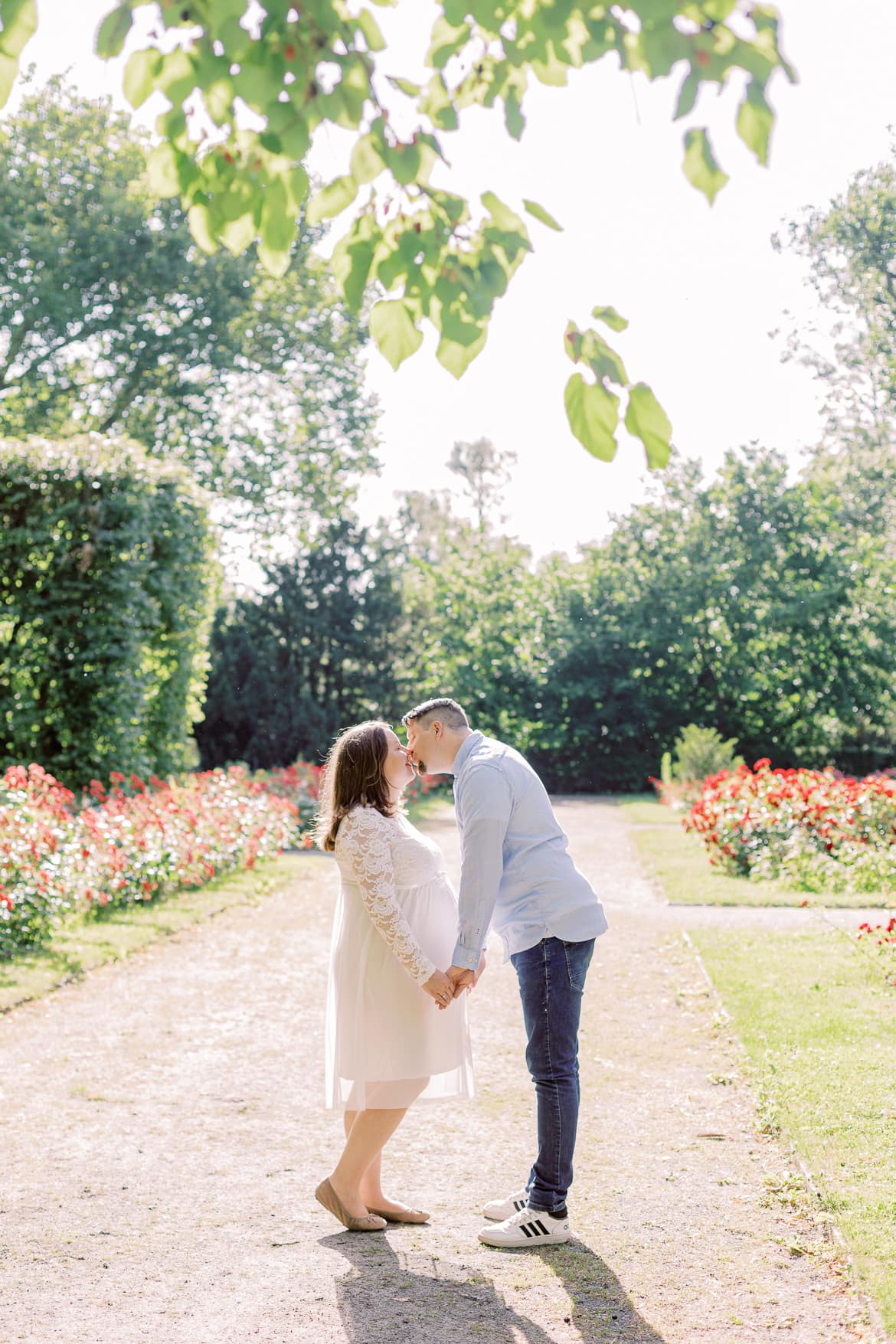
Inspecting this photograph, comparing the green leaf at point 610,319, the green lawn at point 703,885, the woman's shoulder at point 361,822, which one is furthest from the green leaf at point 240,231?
the green lawn at point 703,885

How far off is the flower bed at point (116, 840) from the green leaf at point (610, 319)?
6.78 metres

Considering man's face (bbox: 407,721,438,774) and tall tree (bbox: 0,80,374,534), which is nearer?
man's face (bbox: 407,721,438,774)

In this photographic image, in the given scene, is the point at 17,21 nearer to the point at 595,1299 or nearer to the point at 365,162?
the point at 365,162

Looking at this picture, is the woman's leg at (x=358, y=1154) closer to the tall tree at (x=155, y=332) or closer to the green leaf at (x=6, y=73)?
the green leaf at (x=6, y=73)

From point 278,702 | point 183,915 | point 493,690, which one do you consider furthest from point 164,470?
point 493,690

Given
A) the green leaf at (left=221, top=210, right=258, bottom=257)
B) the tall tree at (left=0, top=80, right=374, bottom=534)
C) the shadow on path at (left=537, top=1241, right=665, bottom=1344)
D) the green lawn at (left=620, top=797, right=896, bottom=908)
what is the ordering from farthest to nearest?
the tall tree at (left=0, top=80, right=374, bottom=534), the green lawn at (left=620, top=797, right=896, bottom=908), the shadow on path at (left=537, top=1241, right=665, bottom=1344), the green leaf at (left=221, top=210, right=258, bottom=257)

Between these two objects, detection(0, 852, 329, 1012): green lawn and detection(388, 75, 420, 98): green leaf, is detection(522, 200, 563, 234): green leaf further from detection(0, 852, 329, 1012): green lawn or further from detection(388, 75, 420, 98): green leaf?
detection(0, 852, 329, 1012): green lawn

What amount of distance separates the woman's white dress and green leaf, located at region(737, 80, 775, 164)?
98.3 inches

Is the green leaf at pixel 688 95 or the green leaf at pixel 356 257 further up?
the green leaf at pixel 688 95

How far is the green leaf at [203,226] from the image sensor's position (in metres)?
2.91

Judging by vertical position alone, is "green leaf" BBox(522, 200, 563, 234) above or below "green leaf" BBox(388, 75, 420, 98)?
below

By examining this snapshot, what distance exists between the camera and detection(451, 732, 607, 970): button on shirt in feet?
13.2

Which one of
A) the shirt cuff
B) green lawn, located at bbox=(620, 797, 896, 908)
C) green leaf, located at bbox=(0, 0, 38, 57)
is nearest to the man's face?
the shirt cuff

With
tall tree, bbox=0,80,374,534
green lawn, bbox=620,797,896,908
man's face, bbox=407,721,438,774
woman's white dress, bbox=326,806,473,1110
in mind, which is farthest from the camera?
tall tree, bbox=0,80,374,534
